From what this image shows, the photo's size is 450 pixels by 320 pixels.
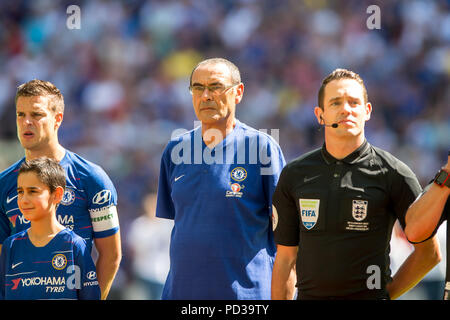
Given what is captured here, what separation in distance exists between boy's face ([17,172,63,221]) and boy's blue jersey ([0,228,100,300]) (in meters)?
0.13

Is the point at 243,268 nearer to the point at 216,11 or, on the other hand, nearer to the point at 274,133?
the point at 274,133

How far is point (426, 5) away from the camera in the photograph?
34.4 ft

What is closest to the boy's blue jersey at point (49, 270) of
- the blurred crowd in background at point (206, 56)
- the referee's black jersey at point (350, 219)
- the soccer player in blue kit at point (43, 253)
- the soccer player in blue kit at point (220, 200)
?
the soccer player in blue kit at point (43, 253)

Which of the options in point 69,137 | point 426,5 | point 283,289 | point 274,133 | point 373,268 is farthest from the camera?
point 426,5

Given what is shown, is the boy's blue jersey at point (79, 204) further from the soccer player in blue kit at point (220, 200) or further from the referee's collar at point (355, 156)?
the referee's collar at point (355, 156)

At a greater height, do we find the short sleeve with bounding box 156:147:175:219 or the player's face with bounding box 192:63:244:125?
the player's face with bounding box 192:63:244:125

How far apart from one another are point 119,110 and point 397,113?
368cm

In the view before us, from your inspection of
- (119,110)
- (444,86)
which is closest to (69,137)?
(119,110)

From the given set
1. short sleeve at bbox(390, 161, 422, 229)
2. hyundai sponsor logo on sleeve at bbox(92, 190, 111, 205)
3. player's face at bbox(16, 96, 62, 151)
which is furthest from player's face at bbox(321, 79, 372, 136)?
player's face at bbox(16, 96, 62, 151)

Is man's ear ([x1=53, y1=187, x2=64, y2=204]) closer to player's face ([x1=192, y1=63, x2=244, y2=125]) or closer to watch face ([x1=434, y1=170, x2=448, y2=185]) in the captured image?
player's face ([x1=192, y1=63, x2=244, y2=125])

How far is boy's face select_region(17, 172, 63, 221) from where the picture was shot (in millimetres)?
A: 3766

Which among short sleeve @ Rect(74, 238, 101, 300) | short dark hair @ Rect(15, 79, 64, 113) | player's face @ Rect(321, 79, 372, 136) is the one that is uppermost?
short dark hair @ Rect(15, 79, 64, 113)

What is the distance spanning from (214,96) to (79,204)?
94 cm

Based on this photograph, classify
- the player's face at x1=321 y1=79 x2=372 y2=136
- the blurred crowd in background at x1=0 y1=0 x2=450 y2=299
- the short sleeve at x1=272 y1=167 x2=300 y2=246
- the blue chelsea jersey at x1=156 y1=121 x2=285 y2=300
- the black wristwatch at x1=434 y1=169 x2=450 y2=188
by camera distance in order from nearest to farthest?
the black wristwatch at x1=434 y1=169 x2=450 y2=188 < the player's face at x1=321 y1=79 x2=372 y2=136 < the short sleeve at x1=272 y1=167 x2=300 y2=246 < the blue chelsea jersey at x1=156 y1=121 x2=285 y2=300 < the blurred crowd in background at x1=0 y1=0 x2=450 y2=299
